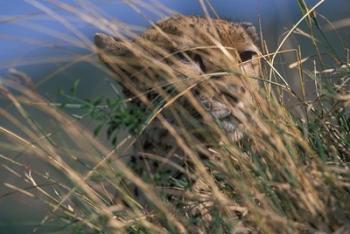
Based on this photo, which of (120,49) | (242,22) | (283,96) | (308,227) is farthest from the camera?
(242,22)

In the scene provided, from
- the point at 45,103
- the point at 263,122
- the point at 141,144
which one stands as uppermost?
the point at 45,103

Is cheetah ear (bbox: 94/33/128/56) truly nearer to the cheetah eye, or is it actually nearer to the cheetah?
the cheetah

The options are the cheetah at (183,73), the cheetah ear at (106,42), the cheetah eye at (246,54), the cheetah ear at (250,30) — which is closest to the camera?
the cheetah at (183,73)

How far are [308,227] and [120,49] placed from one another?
3.72ft

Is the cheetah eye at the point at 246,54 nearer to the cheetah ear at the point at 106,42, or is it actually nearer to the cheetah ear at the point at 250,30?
the cheetah ear at the point at 250,30

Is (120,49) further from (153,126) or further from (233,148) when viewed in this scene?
(233,148)

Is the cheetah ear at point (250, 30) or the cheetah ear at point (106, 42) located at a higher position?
the cheetah ear at point (106, 42)

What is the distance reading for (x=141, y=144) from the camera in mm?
3061

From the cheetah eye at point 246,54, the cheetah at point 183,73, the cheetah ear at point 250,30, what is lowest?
the cheetah eye at point 246,54

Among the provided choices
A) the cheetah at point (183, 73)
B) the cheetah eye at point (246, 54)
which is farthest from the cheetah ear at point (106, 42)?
the cheetah eye at point (246, 54)

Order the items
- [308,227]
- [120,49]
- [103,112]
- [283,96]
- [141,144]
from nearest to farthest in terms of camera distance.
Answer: [308,227] → [103,112] → [283,96] → [120,49] → [141,144]

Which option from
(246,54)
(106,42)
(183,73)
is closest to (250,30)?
(246,54)

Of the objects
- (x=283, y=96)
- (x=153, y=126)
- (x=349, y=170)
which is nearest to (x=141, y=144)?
(x=153, y=126)

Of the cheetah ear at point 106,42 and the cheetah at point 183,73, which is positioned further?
the cheetah ear at point 106,42
